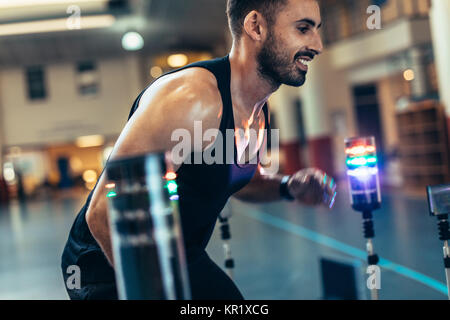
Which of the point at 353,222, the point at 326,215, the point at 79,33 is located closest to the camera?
the point at 353,222

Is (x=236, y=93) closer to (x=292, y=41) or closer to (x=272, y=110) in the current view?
(x=292, y=41)

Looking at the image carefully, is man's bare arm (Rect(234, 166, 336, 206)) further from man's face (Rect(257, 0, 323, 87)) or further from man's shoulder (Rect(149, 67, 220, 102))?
man's shoulder (Rect(149, 67, 220, 102))

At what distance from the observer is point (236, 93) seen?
1303 millimetres

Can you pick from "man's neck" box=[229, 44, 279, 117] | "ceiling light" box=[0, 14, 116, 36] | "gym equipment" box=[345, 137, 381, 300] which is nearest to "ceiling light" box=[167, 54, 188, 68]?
"ceiling light" box=[0, 14, 116, 36]

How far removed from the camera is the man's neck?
4.21 ft

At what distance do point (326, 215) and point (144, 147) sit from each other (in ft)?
23.5

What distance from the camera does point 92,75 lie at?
20.3 metres

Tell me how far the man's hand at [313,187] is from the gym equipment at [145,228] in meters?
0.83

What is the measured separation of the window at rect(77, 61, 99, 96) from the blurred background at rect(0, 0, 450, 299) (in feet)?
0.18

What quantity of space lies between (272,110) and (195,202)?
16378mm
